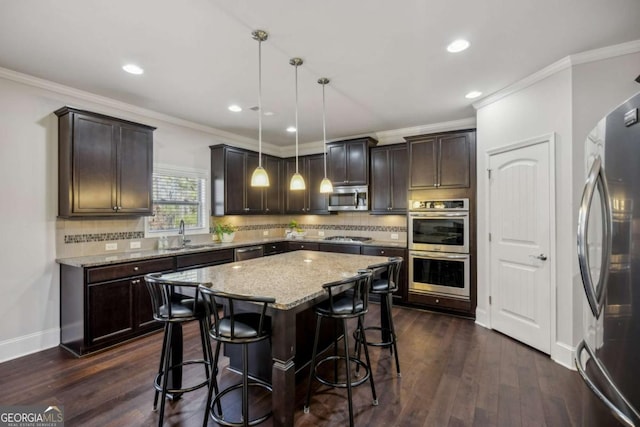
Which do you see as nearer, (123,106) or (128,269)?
(128,269)

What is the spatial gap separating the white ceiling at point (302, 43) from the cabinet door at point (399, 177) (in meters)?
1.20

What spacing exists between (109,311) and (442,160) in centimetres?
453

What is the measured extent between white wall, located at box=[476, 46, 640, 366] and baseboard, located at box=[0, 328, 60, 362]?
5.15 meters

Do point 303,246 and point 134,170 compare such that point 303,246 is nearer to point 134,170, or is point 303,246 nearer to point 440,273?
point 440,273

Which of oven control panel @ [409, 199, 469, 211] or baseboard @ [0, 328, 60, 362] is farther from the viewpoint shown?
oven control panel @ [409, 199, 469, 211]

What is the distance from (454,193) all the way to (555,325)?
1.96m

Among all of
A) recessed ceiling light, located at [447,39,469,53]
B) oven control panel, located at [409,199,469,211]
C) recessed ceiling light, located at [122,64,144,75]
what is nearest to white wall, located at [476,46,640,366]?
recessed ceiling light, located at [447,39,469,53]

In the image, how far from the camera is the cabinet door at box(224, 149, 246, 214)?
489 centimetres

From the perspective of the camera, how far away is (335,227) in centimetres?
590

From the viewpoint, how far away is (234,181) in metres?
5.02

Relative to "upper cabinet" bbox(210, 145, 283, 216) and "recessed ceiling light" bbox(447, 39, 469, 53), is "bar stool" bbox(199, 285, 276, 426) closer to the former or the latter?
"recessed ceiling light" bbox(447, 39, 469, 53)

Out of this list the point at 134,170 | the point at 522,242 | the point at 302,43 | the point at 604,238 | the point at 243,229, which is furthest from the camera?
the point at 243,229

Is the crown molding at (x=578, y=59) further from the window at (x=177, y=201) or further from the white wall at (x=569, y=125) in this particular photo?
the window at (x=177, y=201)

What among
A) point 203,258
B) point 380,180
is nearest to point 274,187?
point 380,180
